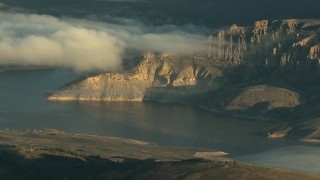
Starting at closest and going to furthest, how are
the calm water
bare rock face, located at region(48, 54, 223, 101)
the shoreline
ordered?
the shoreline < the calm water < bare rock face, located at region(48, 54, 223, 101)

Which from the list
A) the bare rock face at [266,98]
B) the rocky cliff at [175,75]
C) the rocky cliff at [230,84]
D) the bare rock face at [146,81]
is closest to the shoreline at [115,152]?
the bare rock face at [266,98]

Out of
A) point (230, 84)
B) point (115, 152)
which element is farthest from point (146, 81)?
point (115, 152)

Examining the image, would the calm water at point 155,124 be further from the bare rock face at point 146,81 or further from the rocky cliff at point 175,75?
the rocky cliff at point 175,75

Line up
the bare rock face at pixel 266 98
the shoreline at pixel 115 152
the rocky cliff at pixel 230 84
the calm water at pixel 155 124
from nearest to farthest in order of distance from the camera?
the shoreline at pixel 115 152 < the calm water at pixel 155 124 < the bare rock face at pixel 266 98 < the rocky cliff at pixel 230 84

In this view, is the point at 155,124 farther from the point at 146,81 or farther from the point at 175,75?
the point at 175,75

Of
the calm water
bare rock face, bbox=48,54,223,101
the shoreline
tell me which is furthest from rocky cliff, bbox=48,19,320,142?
the shoreline

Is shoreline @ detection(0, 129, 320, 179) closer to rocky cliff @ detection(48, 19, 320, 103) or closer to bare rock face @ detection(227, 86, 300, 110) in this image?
bare rock face @ detection(227, 86, 300, 110)

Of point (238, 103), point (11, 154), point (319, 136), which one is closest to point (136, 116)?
point (238, 103)
